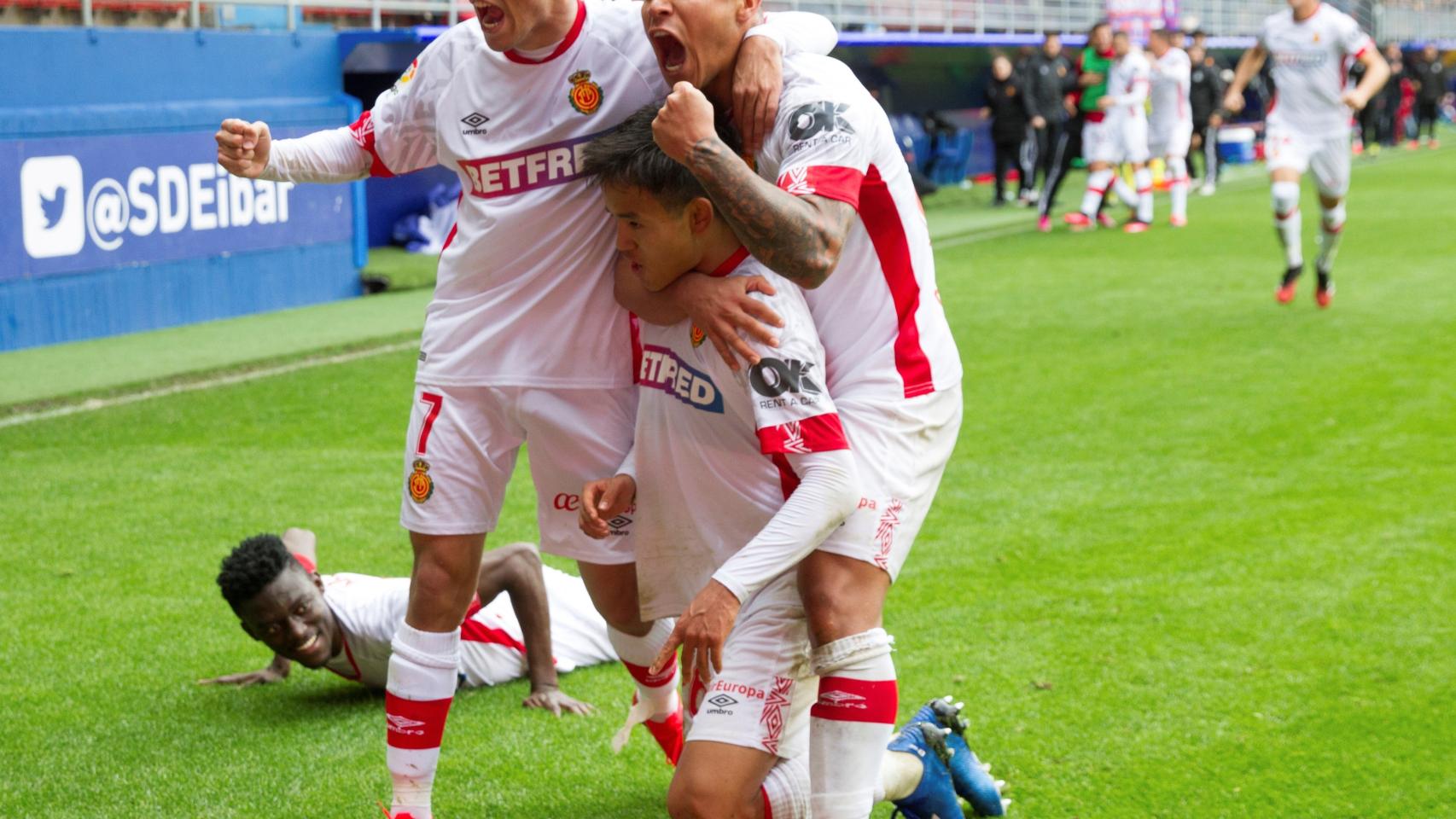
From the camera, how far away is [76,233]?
10.6m

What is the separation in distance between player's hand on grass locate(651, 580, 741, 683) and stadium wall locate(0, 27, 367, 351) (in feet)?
28.3

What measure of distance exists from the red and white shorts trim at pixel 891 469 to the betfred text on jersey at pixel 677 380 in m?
0.25

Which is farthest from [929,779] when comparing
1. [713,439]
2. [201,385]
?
[201,385]

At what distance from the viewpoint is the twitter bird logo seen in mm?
10391

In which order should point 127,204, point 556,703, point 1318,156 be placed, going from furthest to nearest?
point 1318,156 < point 127,204 < point 556,703

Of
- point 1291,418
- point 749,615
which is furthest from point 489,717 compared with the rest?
point 1291,418

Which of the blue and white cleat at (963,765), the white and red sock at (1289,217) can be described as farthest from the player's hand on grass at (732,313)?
the white and red sock at (1289,217)

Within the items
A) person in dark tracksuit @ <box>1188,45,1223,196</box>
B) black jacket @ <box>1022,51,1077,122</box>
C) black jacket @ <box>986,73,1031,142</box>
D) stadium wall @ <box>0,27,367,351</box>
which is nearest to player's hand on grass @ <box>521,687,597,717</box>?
stadium wall @ <box>0,27,367,351</box>

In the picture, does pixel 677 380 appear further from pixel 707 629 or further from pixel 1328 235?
pixel 1328 235

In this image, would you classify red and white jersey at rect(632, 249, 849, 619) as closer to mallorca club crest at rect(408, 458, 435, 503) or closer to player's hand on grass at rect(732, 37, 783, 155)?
player's hand on grass at rect(732, 37, 783, 155)

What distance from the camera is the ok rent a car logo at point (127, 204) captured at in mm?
10359

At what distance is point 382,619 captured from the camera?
14.9ft

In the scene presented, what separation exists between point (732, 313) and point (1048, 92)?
1886 cm

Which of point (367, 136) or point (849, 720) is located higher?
point (367, 136)
